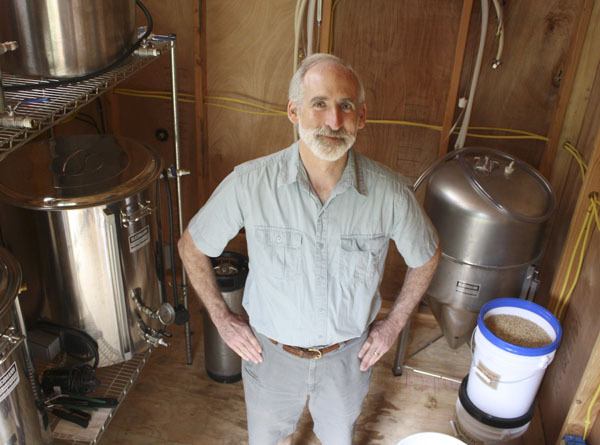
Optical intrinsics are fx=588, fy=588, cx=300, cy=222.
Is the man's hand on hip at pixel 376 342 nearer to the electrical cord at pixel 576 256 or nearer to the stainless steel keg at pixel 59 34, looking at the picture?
the electrical cord at pixel 576 256

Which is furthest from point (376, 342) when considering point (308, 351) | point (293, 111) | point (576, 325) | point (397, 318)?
point (576, 325)

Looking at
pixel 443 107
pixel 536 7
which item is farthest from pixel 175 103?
pixel 536 7

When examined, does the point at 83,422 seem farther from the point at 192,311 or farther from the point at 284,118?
the point at 284,118

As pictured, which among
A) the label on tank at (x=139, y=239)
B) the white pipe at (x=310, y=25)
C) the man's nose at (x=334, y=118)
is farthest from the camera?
the white pipe at (x=310, y=25)

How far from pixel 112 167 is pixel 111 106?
922mm

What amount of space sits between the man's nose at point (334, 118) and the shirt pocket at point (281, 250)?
299mm

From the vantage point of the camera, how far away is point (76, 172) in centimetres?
174

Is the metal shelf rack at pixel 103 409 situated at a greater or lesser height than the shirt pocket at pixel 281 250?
lesser

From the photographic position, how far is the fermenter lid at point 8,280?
130 centimetres

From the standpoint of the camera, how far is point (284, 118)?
103 inches

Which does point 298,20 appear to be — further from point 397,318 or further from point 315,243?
point 397,318

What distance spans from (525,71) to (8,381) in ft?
7.00

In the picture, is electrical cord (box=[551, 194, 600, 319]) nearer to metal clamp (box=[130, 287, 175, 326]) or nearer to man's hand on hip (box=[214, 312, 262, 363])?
man's hand on hip (box=[214, 312, 262, 363])

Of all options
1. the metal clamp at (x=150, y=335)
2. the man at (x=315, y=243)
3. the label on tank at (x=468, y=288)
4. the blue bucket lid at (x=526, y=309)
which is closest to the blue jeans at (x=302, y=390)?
the man at (x=315, y=243)
